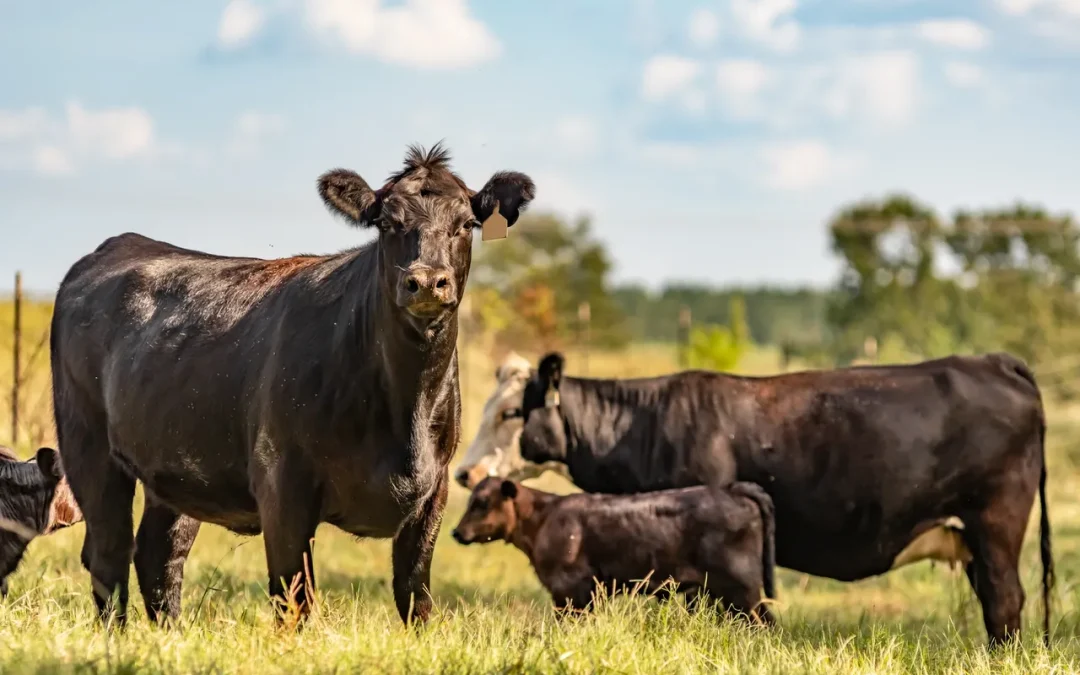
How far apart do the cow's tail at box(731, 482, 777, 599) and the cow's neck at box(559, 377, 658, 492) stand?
1057 millimetres

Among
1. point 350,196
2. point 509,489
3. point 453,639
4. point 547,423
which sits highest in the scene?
point 350,196

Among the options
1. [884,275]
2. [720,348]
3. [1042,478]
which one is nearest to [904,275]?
[884,275]

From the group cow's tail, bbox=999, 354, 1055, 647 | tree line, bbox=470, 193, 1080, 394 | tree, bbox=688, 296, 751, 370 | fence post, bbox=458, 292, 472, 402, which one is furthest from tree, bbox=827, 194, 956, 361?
cow's tail, bbox=999, 354, 1055, 647

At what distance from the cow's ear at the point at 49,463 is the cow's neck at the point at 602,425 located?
11.3 feet

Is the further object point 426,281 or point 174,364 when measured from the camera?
point 174,364

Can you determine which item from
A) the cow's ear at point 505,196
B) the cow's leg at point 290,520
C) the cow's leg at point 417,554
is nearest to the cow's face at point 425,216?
the cow's ear at point 505,196

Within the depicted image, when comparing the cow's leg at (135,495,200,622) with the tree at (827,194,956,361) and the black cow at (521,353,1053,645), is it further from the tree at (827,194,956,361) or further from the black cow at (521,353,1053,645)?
the tree at (827,194,956,361)

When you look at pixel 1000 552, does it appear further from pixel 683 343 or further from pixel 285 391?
pixel 683 343

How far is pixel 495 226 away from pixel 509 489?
10.5ft

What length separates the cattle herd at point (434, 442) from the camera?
6.40 m

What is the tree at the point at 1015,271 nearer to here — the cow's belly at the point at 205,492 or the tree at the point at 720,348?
the tree at the point at 720,348

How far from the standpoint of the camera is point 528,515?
9406mm

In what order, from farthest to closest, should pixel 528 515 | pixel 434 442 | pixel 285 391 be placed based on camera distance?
pixel 528 515
pixel 434 442
pixel 285 391

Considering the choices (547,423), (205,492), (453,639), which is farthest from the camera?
(547,423)
